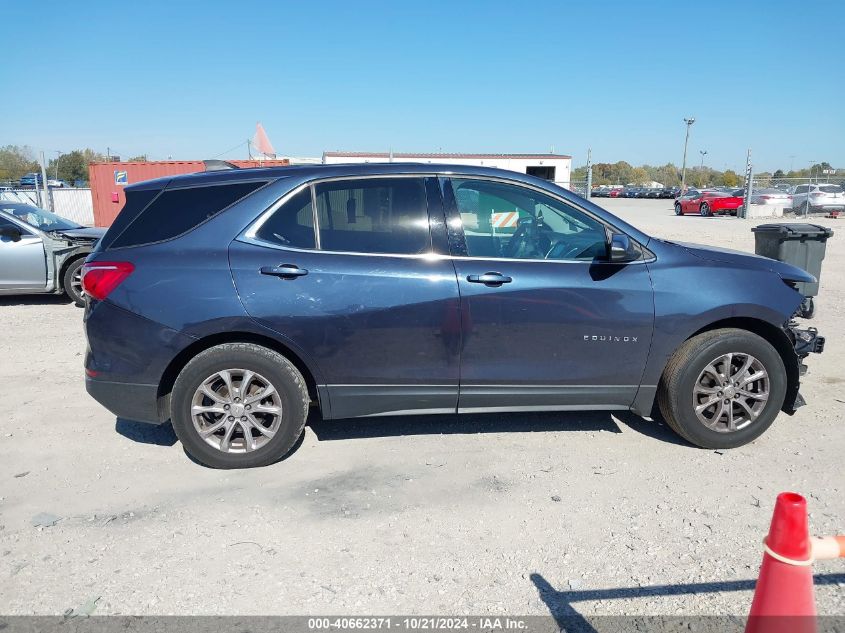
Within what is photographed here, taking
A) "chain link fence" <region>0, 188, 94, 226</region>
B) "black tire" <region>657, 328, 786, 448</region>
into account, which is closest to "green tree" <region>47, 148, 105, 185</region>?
"chain link fence" <region>0, 188, 94, 226</region>

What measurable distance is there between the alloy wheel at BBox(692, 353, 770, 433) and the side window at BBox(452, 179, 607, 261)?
3.49 feet

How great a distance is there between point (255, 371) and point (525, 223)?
1.95m

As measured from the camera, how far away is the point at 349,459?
13.8 feet

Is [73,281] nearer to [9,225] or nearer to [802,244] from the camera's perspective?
[9,225]

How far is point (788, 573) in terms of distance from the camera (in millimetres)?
1893

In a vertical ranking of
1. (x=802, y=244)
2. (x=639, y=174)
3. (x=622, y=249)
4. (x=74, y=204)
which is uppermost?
(x=639, y=174)

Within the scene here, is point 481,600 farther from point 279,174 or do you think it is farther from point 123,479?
point 279,174

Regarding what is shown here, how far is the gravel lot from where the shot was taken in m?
2.83

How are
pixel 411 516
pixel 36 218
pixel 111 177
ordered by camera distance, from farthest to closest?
pixel 111 177, pixel 36 218, pixel 411 516

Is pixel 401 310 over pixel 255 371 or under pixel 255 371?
over

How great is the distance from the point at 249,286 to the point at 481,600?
7.13ft

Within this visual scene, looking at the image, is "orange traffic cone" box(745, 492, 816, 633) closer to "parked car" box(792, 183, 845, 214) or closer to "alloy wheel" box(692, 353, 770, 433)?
A: "alloy wheel" box(692, 353, 770, 433)

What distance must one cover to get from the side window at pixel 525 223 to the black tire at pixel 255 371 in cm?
145

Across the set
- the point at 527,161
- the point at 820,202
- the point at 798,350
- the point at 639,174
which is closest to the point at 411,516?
the point at 798,350
